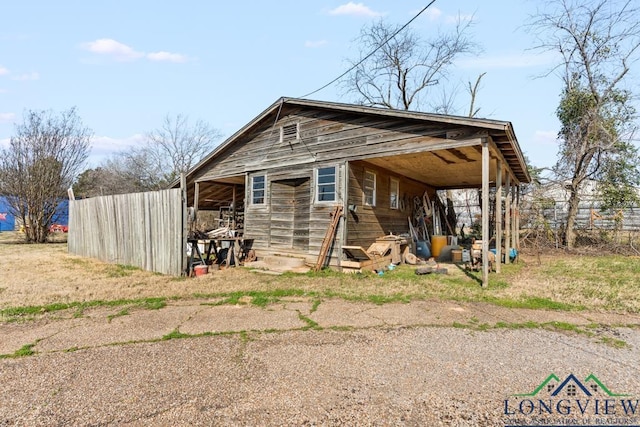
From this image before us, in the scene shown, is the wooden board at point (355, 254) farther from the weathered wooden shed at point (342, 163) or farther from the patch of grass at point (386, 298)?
the patch of grass at point (386, 298)

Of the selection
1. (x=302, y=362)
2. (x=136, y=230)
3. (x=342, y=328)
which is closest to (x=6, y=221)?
(x=136, y=230)

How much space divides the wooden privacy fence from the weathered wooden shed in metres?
3.10

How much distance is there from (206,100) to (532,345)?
440 inches

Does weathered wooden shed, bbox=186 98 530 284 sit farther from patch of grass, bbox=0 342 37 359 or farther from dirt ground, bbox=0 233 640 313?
patch of grass, bbox=0 342 37 359

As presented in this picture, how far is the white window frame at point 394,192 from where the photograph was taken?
1087 centimetres

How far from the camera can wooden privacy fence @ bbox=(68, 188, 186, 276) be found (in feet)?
25.1

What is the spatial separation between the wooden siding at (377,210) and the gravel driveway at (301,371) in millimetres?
4712

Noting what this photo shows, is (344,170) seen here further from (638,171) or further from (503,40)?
(638,171)

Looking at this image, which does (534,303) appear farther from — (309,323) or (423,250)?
(423,250)

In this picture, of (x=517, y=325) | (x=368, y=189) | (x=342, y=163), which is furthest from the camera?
(x=368, y=189)

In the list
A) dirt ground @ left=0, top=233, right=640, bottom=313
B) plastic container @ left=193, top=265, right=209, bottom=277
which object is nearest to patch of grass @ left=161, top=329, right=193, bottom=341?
dirt ground @ left=0, top=233, right=640, bottom=313

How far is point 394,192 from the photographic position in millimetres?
11164

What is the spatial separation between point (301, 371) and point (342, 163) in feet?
21.3

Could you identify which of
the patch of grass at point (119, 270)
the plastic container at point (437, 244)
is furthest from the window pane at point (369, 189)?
the patch of grass at point (119, 270)
